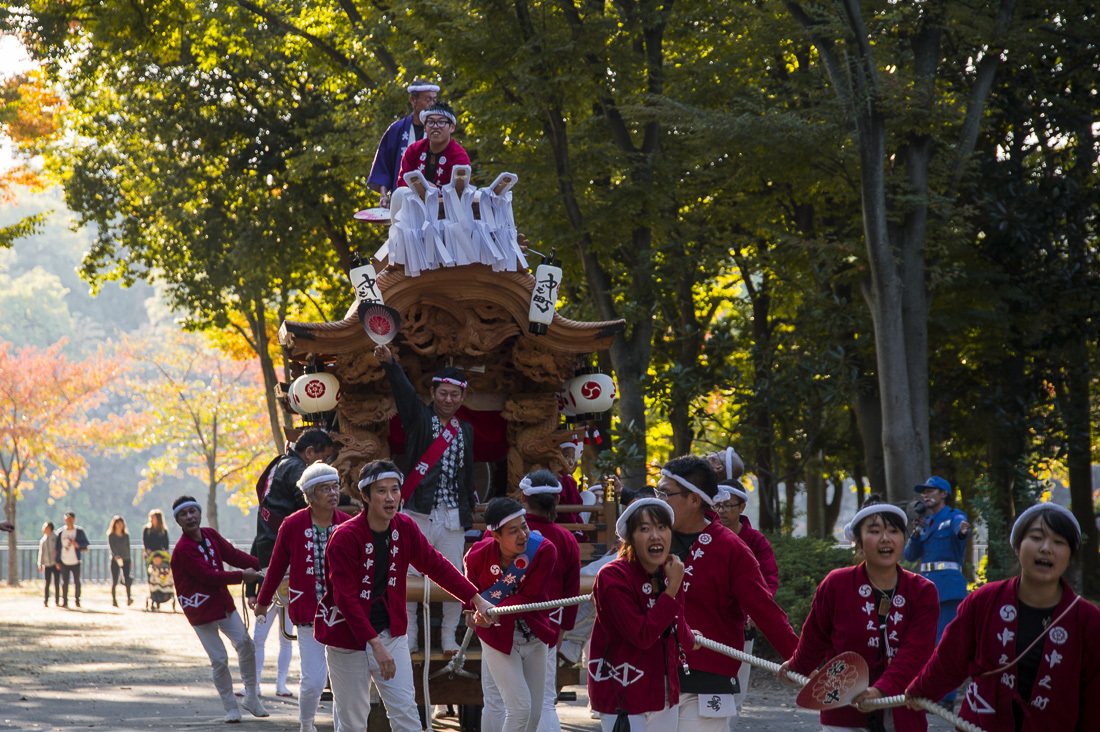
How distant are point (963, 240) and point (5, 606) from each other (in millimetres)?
19959

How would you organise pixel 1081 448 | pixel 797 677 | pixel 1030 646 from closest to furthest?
pixel 1030 646, pixel 797 677, pixel 1081 448

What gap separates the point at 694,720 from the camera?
17.4 feet

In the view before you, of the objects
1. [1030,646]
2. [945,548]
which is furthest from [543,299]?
[1030,646]

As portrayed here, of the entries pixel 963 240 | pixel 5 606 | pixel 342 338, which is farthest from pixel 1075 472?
pixel 5 606

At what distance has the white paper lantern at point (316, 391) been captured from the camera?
8.74m

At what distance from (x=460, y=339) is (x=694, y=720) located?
4.41m

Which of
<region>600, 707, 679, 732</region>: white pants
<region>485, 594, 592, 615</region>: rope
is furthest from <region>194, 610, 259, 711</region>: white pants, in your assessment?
<region>600, 707, 679, 732</region>: white pants

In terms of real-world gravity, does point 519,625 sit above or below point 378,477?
below

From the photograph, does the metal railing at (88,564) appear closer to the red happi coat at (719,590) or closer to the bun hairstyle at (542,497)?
the bun hairstyle at (542,497)

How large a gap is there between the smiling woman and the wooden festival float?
445 cm

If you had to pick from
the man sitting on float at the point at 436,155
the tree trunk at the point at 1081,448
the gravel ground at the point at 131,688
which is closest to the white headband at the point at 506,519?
the gravel ground at the point at 131,688

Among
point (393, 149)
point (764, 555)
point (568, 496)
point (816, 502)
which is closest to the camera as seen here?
point (764, 555)

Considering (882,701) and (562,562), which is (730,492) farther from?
(882,701)

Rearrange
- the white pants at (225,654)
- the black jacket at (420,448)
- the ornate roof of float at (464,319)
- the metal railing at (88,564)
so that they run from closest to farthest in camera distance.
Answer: the black jacket at (420,448), the ornate roof of float at (464,319), the white pants at (225,654), the metal railing at (88,564)
